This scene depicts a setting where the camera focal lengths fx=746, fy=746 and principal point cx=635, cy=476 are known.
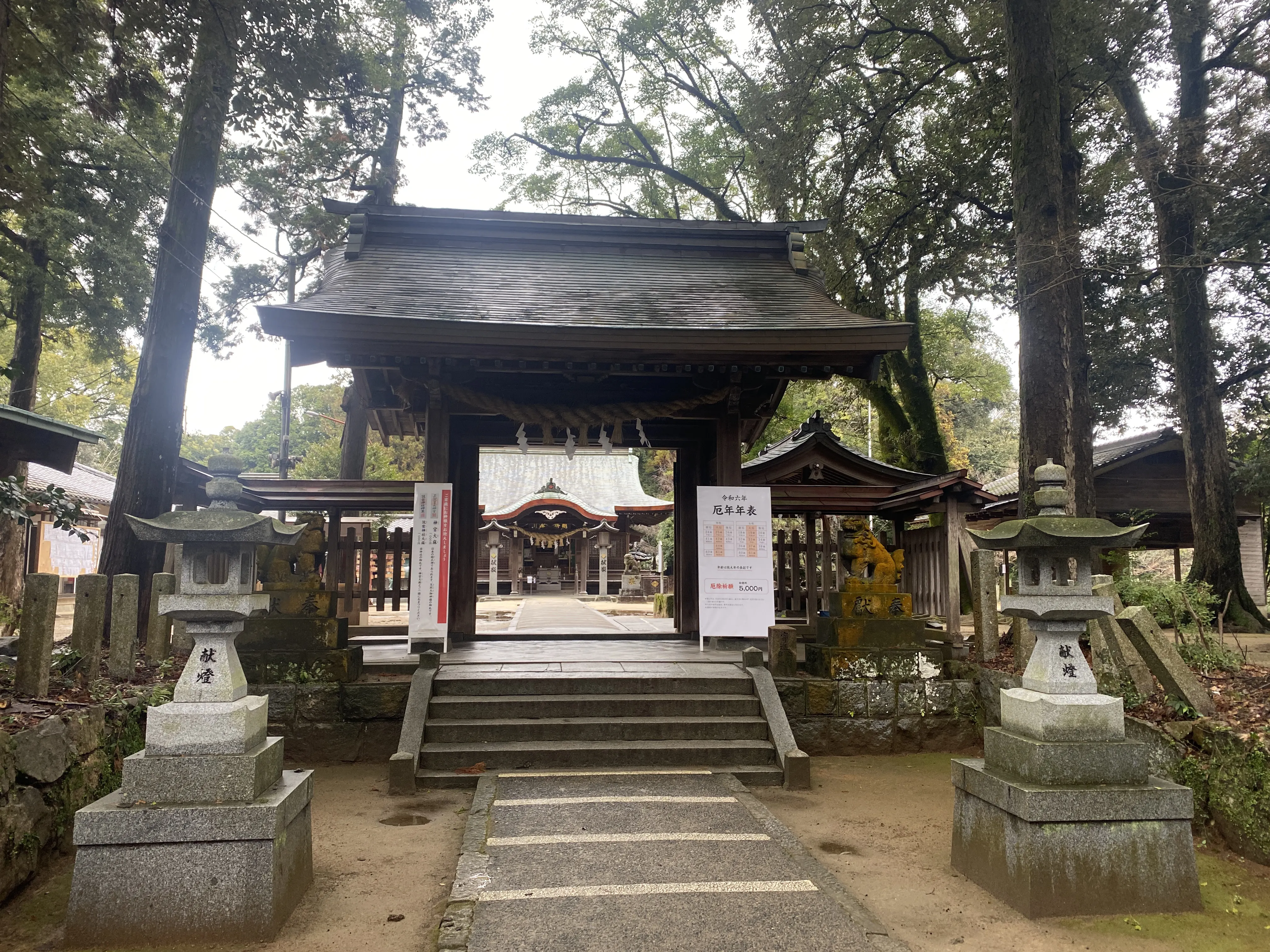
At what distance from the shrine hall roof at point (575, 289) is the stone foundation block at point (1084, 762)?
4.80 m

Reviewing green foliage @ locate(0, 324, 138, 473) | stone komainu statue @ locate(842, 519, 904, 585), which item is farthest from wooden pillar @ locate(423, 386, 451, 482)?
green foliage @ locate(0, 324, 138, 473)

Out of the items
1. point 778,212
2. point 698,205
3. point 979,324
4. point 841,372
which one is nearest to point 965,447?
point 979,324

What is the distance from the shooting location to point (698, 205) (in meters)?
22.5

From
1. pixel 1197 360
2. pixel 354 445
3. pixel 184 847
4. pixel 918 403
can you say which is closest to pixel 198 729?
pixel 184 847

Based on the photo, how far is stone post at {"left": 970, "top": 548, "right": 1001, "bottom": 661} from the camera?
7426 mm

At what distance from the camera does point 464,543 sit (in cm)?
1017

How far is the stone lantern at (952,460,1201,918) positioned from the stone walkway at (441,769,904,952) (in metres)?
0.94

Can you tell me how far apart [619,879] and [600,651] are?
16.5ft

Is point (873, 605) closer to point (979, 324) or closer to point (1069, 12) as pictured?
point (1069, 12)

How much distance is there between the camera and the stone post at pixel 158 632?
23.0 feet

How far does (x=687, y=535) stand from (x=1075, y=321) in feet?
18.8

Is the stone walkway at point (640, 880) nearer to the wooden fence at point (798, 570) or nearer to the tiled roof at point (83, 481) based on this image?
the wooden fence at point (798, 570)

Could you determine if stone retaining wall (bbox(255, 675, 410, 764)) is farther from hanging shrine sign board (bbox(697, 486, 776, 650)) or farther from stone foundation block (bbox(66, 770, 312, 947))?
hanging shrine sign board (bbox(697, 486, 776, 650))

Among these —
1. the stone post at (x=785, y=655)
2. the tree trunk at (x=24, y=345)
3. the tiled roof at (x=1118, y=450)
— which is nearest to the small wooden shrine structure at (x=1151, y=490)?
the tiled roof at (x=1118, y=450)
